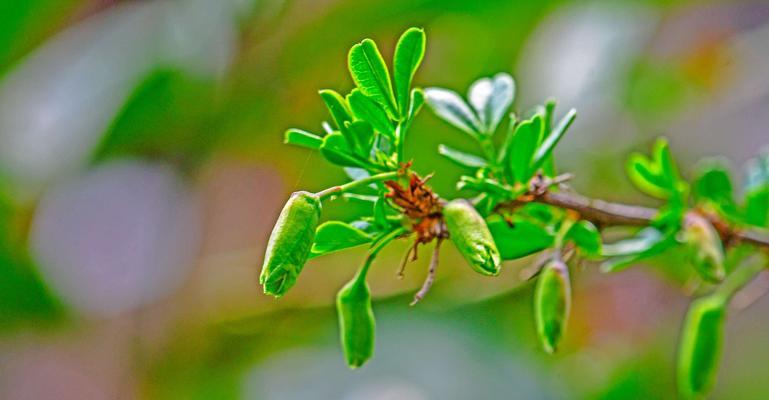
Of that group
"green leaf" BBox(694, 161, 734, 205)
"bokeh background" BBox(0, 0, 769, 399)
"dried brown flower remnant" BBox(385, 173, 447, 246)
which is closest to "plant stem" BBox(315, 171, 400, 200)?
"dried brown flower remnant" BBox(385, 173, 447, 246)

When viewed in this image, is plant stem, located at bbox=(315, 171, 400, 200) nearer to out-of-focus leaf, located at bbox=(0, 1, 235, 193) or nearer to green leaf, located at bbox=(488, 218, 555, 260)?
green leaf, located at bbox=(488, 218, 555, 260)

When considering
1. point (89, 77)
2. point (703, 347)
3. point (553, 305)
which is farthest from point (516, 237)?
point (89, 77)

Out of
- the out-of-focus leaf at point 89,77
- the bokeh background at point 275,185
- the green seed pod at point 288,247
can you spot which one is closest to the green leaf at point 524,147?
the green seed pod at point 288,247

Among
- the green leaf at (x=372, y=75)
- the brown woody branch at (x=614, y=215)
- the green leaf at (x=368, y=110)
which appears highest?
the green leaf at (x=372, y=75)

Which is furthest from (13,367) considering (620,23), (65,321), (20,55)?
(620,23)

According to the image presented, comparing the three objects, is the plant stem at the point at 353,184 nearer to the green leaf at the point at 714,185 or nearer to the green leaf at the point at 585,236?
the green leaf at the point at 585,236

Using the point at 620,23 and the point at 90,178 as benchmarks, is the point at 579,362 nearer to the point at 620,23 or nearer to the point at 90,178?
the point at 620,23
